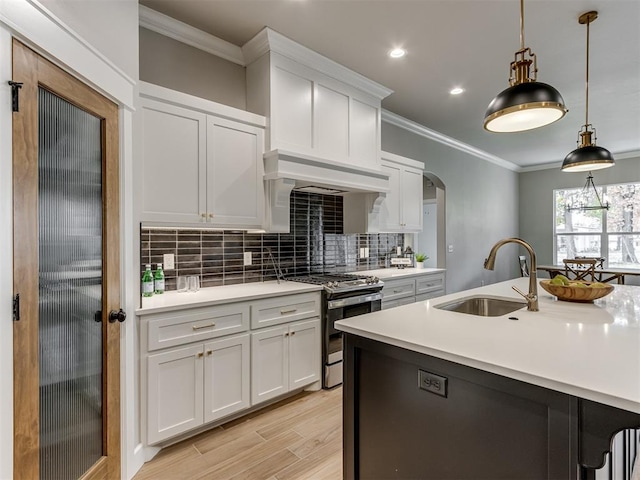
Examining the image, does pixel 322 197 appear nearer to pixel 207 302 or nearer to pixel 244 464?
pixel 207 302

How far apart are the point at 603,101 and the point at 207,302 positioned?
4.79 m

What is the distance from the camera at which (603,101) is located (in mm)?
3893

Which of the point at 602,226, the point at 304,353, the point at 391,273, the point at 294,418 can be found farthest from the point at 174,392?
the point at 602,226

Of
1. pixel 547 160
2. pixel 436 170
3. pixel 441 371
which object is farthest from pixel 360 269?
pixel 547 160

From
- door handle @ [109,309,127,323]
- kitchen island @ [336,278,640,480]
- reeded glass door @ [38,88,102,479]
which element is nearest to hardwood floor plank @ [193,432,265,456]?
reeded glass door @ [38,88,102,479]

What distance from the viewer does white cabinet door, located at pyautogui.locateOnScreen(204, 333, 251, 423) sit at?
7.15 ft

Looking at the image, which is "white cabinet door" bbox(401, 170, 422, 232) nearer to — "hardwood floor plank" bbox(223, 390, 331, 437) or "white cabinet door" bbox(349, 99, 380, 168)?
"white cabinet door" bbox(349, 99, 380, 168)

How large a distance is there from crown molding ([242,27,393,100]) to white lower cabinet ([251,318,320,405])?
2.17 m

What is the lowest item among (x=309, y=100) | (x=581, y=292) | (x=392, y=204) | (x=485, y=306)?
(x=485, y=306)

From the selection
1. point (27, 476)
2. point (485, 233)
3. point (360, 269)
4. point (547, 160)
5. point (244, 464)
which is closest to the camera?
point (27, 476)

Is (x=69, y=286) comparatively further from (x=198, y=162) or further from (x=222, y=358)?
(x=198, y=162)

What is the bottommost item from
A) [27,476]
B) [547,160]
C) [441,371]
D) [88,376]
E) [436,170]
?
[27,476]

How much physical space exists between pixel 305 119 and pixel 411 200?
6.44 ft

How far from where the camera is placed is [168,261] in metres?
2.55
